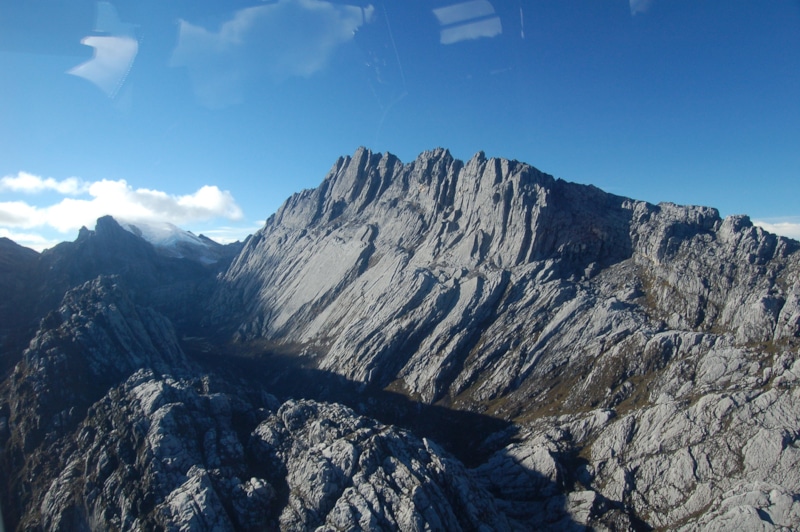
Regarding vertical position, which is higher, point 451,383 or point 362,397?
point 451,383

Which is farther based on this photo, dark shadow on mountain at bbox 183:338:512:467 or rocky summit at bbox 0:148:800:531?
dark shadow on mountain at bbox 183:338:512:467

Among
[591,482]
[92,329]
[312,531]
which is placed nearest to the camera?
[312,531]

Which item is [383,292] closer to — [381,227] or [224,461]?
[381,227]

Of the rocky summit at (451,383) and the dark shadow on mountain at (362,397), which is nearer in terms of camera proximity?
the rocky summit at (451,383)

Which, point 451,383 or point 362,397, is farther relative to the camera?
point 362,397

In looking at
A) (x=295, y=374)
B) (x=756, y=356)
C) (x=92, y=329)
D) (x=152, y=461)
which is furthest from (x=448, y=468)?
(x=92, y=329)

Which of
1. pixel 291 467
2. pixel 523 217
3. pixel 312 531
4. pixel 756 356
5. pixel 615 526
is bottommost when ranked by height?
pixel 312 531

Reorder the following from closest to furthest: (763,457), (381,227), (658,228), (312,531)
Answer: (312,531)
(763,457)
(658,228)
(381,227)

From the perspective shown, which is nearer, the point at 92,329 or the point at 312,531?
the point at 312,531
